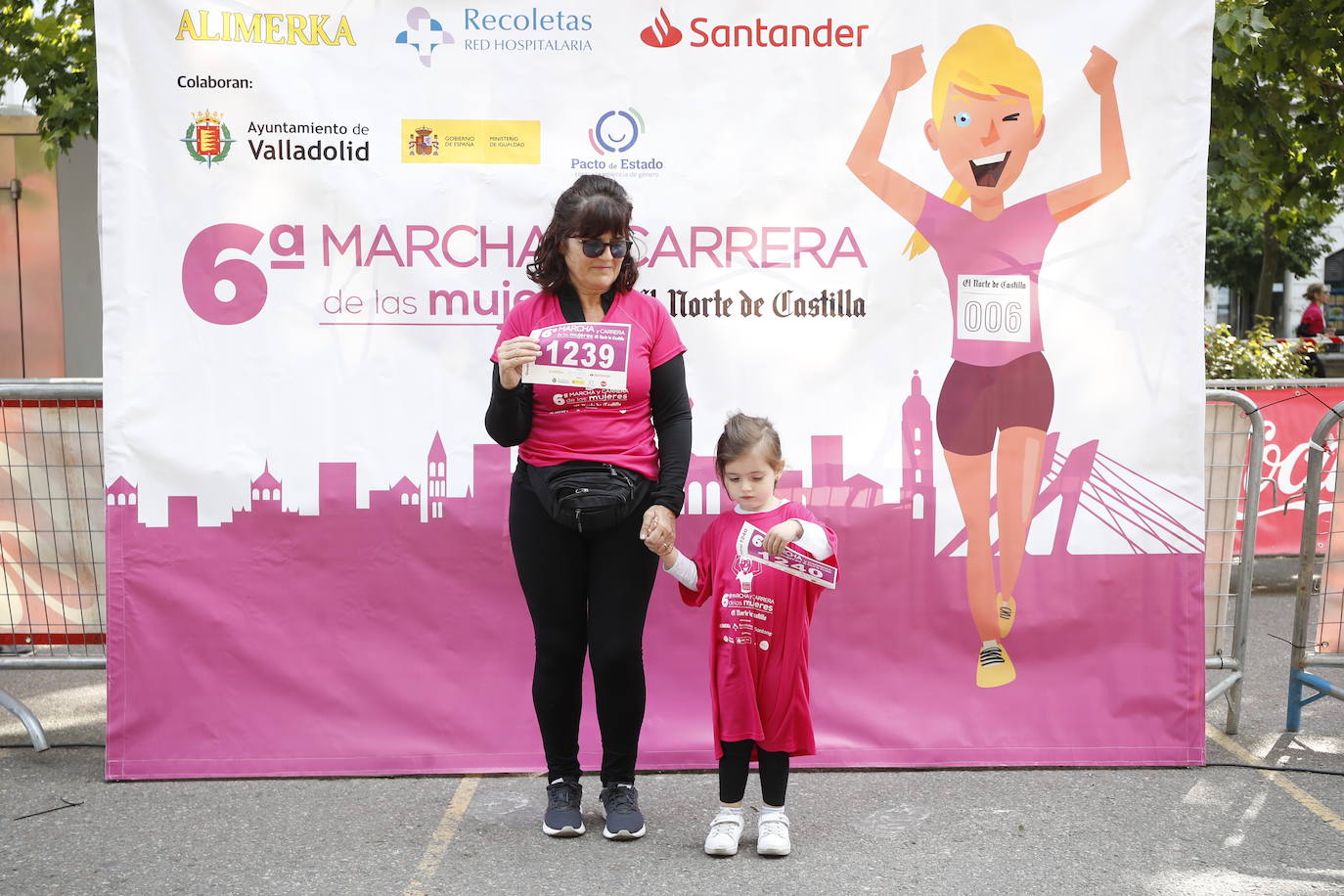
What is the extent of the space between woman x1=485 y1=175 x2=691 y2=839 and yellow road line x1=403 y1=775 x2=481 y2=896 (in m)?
→ 0.33

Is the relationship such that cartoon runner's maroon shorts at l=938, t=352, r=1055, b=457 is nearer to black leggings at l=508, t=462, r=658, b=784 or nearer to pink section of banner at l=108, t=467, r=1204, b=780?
pink section of banner at l=108, t=467, r=1204, b=780

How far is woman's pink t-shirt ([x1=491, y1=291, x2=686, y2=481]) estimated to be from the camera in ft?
12.5

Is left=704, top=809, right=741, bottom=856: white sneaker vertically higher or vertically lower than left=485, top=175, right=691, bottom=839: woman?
lower

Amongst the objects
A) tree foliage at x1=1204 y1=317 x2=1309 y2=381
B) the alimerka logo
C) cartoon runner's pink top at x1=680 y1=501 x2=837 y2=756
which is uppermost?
the alimerka logo

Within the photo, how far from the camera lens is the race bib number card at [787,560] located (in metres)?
3.74

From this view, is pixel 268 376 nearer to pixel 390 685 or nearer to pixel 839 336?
pixel 390 685

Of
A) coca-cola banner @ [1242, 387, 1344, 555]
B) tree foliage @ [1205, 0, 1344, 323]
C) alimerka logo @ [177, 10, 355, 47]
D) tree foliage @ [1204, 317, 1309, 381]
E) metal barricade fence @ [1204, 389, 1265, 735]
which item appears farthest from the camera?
tree foliage @ [1204, 317, 1309, 381]

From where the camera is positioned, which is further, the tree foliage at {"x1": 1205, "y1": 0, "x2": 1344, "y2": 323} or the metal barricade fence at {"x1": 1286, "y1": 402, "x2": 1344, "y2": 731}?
the tree foliage at {"x1": 1205, "y1": 0, "x2": 1344, "y2": 323}

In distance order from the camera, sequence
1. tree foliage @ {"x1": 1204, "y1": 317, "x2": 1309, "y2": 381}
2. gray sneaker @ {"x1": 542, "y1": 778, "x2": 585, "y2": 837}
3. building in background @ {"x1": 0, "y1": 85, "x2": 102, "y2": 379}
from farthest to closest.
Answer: tree foliage @ {"x1": 1204, "y1": 317, "x2": 1309, "y2": 381} → building in background @ {"x1": 0, "y1": 85, "x2": 102, "y2": 379} → gray sneaker @ {"x1": 542, "y1": 778, "x2": 585, "y2": 837}

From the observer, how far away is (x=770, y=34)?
4543 mm

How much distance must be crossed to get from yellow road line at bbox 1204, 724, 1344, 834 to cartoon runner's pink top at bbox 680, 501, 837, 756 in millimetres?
1785

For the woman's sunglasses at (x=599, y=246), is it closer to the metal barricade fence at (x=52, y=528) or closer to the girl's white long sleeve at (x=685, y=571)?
the girl's white long sleeve at (x=685, y=571)

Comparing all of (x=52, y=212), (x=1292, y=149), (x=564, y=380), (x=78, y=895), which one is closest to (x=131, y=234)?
(x=564, y=380)

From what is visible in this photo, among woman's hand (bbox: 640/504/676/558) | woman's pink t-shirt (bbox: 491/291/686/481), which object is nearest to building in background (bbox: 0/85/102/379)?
woman's pink t-shirt (bbox: 491/291/686/481)
